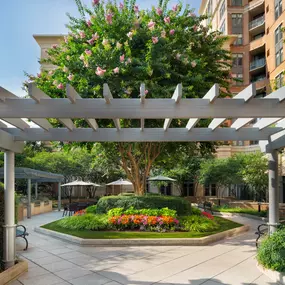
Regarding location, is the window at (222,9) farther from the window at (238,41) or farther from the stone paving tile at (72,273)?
the stone paving tile at (72,273)

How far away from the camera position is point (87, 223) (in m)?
12.3

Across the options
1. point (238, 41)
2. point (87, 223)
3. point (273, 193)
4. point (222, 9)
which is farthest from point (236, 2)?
point (273, 193)

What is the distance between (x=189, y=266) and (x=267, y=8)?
31.7m

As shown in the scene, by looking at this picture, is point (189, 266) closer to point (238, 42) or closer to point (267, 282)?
point (267, 282)

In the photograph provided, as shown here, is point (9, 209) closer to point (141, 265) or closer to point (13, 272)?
point (13, 272)

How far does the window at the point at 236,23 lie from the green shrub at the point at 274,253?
35.5m

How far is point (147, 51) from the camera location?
12.2 m

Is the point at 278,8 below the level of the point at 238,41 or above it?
below

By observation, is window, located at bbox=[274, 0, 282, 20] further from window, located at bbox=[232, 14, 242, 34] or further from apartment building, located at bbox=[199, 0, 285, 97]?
window, located at bbox=[232, 14, 242, 34]

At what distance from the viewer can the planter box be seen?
643 cm

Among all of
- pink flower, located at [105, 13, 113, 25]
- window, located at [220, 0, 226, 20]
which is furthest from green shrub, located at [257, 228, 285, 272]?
window, located at [220, 0, 226, 20]

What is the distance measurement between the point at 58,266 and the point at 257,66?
3502 centimetres

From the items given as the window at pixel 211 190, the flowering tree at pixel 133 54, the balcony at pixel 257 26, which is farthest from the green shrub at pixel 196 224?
the balcony at pixel 257 26

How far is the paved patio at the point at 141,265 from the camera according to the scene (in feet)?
22.2
